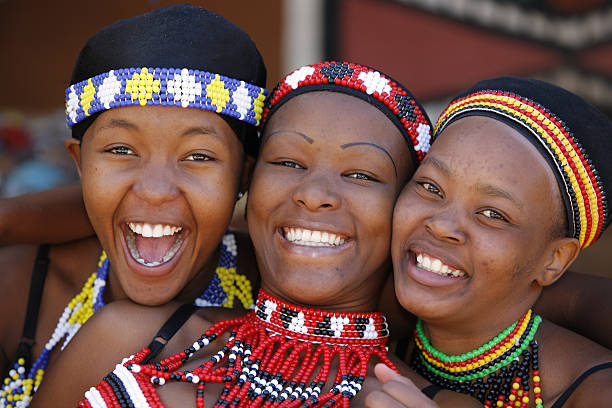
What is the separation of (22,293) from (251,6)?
3.43m

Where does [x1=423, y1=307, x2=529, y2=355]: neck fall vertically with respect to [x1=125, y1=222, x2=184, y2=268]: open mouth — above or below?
below

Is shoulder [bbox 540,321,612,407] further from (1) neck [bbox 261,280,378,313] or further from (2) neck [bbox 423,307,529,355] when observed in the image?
(1) neck [bbox 261,280,378,313]

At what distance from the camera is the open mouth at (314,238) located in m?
2.38

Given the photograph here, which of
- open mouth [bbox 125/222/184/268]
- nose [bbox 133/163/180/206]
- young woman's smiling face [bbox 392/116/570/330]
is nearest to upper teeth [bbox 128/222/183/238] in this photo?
open mouth [bbox 125/222/184/268]

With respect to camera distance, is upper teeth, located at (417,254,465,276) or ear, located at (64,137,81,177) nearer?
upper teeth, located at (417,254,465,276)

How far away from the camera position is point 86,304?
292cm

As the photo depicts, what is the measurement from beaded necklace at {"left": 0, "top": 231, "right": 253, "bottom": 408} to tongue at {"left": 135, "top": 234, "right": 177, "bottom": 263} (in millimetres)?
278

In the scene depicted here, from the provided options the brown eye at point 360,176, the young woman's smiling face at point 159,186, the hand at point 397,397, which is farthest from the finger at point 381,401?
the young woman's smiling face at point 159,186

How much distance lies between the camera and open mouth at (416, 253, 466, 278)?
90.5 inches

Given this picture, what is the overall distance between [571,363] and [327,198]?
3.09ft

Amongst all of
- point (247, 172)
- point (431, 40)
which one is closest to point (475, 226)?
point (247, 172)

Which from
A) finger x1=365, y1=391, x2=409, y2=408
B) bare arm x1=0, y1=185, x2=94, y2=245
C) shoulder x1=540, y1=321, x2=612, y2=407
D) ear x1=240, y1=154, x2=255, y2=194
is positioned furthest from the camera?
bare arm x1=0, y1=185, x2=94, y2=245

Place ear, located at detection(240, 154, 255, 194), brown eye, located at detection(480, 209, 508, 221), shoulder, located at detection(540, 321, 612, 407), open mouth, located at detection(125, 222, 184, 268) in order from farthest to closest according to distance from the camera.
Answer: ear, located at detection(240, 154, 255, 194) < open mouth, located at detection(125, 222, 184, 268) < brown eye, located at detection(480, 209, 508, 221) < shoulder, located at detection(540, 321, 612, 407)

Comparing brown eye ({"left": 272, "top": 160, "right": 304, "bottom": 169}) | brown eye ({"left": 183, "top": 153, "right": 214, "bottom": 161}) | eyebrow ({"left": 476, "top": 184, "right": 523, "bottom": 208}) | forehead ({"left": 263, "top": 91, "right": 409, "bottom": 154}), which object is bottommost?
brown eye ({"left": 183, "top": 153, "right": 214, "bottom": 161})
